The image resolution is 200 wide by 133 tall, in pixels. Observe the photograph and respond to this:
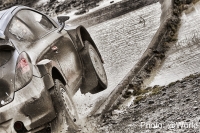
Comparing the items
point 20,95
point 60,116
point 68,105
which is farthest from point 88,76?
point 20,95

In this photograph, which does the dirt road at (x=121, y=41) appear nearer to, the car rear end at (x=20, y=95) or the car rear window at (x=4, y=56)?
the car rear end at (x=20, y=95)

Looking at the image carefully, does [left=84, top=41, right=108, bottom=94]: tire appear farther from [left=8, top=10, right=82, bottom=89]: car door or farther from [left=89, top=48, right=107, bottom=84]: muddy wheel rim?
[left=8, top=10, right=82, bottom=89]: car door

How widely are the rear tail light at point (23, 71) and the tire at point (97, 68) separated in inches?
107

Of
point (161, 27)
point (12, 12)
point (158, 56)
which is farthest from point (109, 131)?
point (161, 27)

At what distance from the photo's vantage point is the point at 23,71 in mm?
6797

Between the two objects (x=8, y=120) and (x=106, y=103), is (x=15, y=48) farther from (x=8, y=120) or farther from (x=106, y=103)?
(x=106, y=103)

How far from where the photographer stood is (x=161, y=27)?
465 inches

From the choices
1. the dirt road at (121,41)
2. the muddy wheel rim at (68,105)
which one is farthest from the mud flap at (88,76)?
the muddy wheel rim at (68,105)

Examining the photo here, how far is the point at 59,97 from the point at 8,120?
2.75ft

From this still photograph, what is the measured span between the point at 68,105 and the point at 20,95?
103cm

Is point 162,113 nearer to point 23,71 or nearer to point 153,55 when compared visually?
point 23,71

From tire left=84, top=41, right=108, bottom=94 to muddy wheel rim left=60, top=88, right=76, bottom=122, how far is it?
1.89m

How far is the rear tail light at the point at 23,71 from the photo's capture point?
6.73 metres

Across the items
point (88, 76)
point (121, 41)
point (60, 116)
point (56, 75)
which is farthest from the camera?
point (121, 41)
